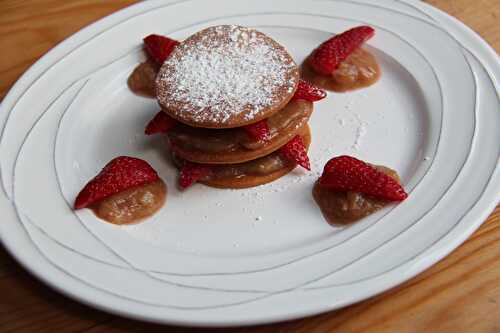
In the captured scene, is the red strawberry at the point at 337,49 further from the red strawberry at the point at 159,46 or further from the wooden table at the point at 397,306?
the wooden table at the point at 397,306

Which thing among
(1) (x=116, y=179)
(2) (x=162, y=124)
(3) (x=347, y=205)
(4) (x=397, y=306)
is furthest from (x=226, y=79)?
(4) (x=397, y=306)

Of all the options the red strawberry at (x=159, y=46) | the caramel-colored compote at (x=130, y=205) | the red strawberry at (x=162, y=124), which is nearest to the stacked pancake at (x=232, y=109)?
the red strawberry at (x=162, y=124)

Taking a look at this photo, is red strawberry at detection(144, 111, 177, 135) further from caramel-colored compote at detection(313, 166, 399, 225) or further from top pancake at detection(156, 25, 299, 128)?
caramel-colored compote at detection(313, 166, 399, 225)

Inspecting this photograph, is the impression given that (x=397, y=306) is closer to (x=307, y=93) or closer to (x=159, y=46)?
(x=307, y=93)

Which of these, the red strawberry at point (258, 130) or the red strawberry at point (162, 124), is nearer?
the red strawberry at point (258, 130)

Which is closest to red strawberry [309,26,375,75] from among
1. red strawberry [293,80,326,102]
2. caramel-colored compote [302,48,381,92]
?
caramel-colored compote [302,48,381,92]

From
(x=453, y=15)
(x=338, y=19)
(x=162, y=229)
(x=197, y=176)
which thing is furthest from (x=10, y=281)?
(x=453, y=15)
